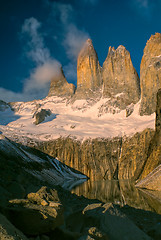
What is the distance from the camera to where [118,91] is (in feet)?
497

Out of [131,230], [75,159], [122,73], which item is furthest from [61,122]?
[131,230]

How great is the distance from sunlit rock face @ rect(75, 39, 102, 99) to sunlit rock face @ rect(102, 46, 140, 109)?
11.0 meters

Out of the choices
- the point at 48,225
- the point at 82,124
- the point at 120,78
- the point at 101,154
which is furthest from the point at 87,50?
the point at 48,225

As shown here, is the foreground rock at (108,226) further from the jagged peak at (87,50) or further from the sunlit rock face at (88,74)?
the jagged peak at (87,50)

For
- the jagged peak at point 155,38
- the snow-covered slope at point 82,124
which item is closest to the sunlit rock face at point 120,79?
the snow-covered slope at point 82,124

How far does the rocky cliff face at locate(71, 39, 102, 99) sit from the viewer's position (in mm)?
169500

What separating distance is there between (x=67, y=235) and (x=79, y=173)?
8977 cm

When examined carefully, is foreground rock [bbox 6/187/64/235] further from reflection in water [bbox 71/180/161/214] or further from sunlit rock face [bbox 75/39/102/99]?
sunlit rock face [bbox 75/39/102/99]

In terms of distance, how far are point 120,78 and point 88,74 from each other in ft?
114

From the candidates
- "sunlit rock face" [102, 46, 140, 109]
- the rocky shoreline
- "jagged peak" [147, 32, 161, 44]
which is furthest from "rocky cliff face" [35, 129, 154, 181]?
the rocky shoreline

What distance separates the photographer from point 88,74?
560 feet

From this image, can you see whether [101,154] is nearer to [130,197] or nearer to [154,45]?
[130,197]

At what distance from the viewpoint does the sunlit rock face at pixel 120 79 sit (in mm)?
147000

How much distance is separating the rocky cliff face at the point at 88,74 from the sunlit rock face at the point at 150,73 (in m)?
52.9
